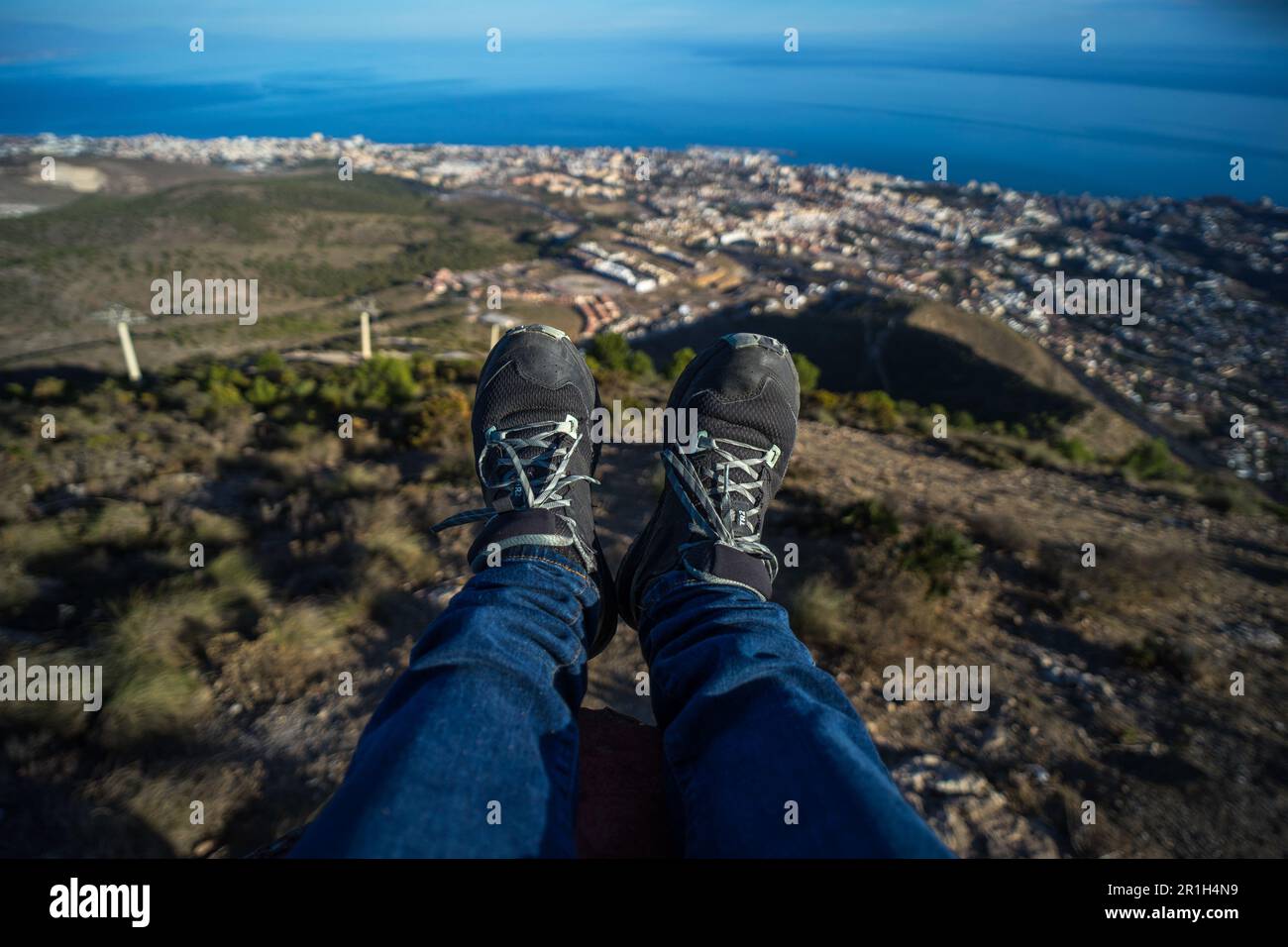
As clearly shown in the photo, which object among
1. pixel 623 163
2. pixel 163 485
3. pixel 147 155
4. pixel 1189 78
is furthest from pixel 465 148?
pixel 1189 78

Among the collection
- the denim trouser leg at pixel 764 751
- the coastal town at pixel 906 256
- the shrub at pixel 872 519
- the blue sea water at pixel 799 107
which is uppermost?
the blue sea water at pixel 799 107

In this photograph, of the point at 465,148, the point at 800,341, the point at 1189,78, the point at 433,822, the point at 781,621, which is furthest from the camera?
the point at 1189,78

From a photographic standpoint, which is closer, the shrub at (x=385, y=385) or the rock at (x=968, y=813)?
the rock at (x=968, y=813)

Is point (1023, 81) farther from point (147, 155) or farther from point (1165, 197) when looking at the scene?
point (147, 155)

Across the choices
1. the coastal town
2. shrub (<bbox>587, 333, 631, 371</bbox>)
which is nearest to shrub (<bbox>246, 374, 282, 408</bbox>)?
shrub (<bbox>587, 333, 631, 371</bbox>)

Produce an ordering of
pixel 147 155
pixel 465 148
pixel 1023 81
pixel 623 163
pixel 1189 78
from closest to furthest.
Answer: pixel 147 155
pixel 623 163
pixel 465 148
pixel 1189 78
pixel 1023 81

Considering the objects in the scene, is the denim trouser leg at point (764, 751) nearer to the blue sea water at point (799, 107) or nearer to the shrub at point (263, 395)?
the shrub at point (263, 395)

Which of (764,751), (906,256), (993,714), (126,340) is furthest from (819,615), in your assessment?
(906,256)

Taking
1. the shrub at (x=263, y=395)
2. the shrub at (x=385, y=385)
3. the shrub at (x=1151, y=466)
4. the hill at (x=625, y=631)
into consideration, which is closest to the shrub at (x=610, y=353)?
the shrub at (x=385, y=385)
